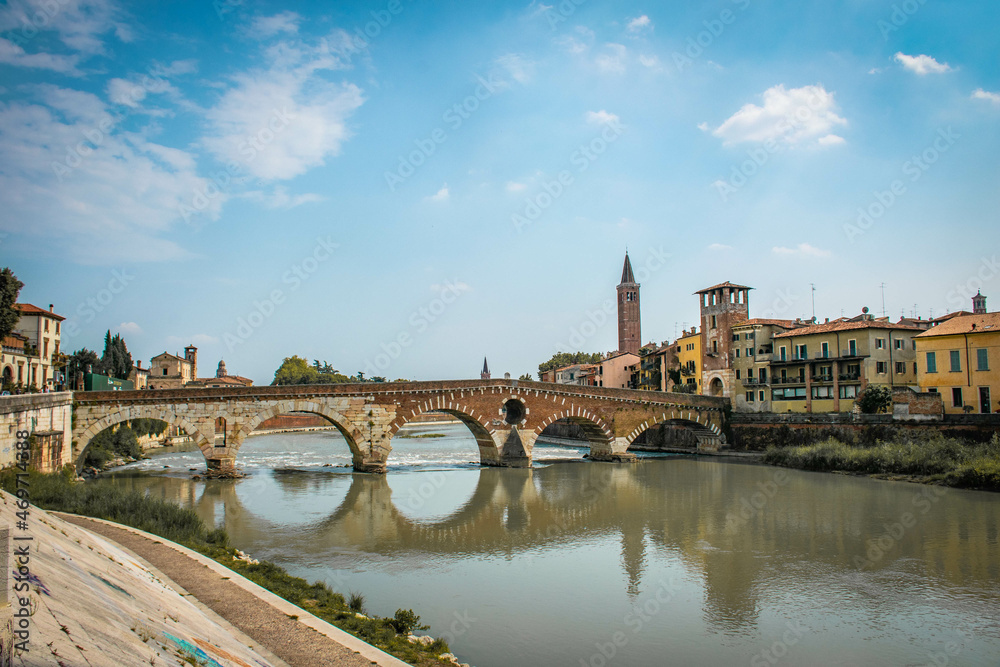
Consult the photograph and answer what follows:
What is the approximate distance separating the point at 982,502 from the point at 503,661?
68.5ft

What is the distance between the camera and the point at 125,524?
13930 millimetres

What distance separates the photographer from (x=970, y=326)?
3062 centimetres

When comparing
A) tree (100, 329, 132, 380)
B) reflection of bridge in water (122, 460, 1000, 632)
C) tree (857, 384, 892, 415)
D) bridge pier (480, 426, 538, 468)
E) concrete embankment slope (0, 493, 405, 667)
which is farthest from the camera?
tree (100, 329, 132, 380)

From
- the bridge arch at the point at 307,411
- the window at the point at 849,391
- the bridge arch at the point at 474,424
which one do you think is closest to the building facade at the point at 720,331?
the window at the point at 849,391

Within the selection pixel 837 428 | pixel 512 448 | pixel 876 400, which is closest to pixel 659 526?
pixel 512 448

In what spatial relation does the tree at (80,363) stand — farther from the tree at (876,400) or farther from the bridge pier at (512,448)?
the tree at (876,400)

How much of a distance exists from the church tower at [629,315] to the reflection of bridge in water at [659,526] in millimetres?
56867

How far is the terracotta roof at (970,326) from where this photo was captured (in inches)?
1166

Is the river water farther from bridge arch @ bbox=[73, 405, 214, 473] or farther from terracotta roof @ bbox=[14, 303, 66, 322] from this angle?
terracotta roof @ bbox=[14, 303, 66, 322]

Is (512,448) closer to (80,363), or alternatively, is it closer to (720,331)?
(720,331)

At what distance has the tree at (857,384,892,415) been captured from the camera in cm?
3441

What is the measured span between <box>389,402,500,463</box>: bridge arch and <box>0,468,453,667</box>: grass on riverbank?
16.4 metres

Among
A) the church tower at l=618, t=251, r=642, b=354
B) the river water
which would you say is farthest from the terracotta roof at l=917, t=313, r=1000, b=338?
the church tower at l=618, t=251, r=642, b=354

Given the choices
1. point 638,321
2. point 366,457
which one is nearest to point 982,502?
point 366,457
